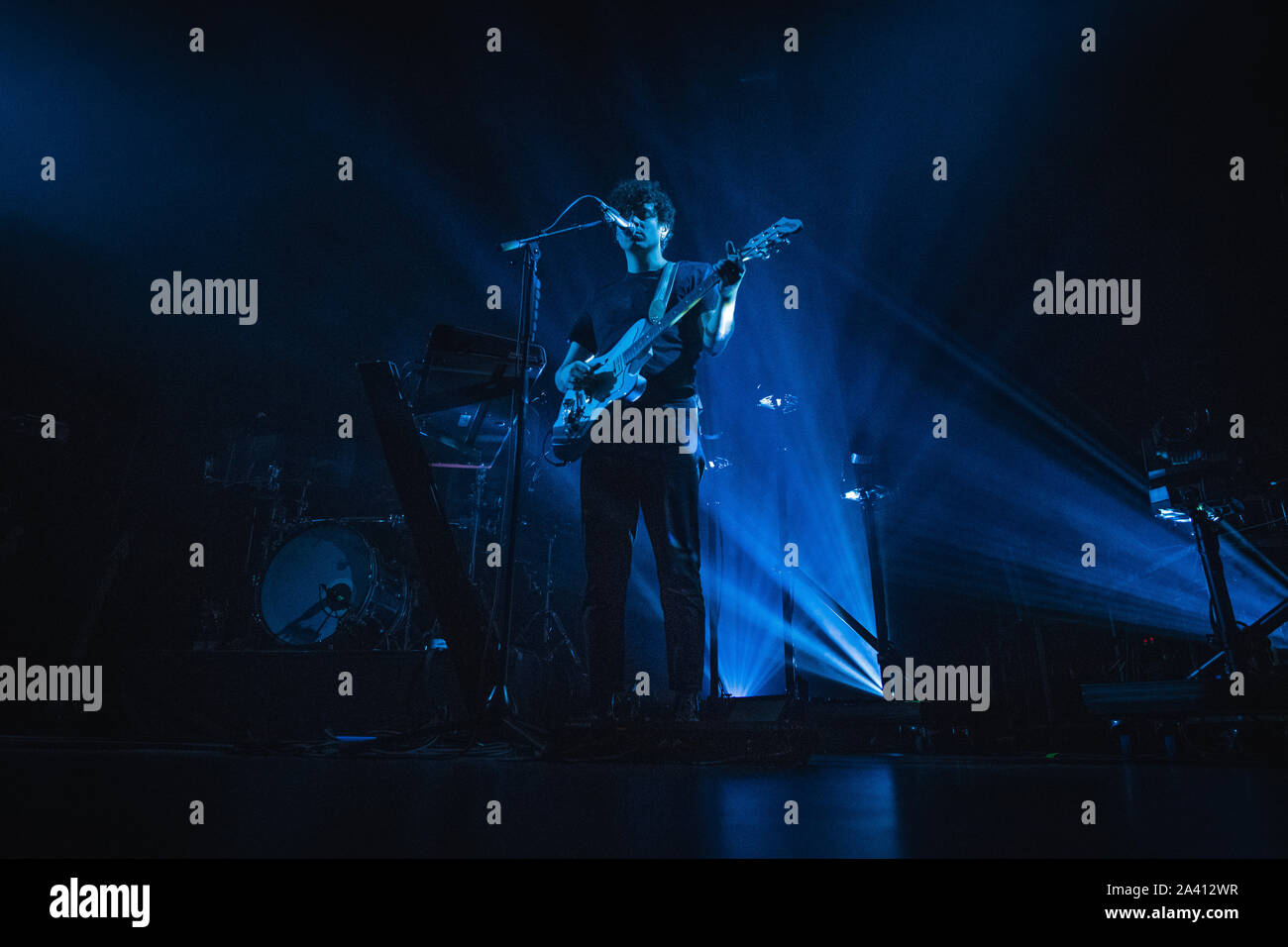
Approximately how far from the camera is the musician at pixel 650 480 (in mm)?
2674

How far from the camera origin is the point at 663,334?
2926 millimetres

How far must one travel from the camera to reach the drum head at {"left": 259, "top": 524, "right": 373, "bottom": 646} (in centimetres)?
444

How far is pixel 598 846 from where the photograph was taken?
865 millimetres

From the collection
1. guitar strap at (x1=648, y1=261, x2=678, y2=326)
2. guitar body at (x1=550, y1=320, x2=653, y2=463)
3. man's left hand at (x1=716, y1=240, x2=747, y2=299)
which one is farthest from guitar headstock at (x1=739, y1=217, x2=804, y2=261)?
guitar body at (x1=550, y1=320, x2=653, y2=463)

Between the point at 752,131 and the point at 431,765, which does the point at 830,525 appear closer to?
the point at 752,131

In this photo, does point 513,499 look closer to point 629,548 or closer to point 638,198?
point 629,548

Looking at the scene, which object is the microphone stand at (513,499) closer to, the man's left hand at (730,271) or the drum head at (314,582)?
the man's left hand at (730,271)

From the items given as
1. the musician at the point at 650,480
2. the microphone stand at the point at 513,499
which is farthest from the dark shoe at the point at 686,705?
the microphone stand at the point at 513,499

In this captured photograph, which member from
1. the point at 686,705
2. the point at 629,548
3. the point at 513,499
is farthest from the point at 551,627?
the point at 513,499

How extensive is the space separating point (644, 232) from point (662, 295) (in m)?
0.27

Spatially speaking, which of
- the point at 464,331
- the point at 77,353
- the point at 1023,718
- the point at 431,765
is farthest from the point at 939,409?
the point at 77,353

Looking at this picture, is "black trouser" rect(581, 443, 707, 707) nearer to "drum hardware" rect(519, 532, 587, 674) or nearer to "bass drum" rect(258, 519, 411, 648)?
"drum hardware" rect(519, 532, 587, 674)
